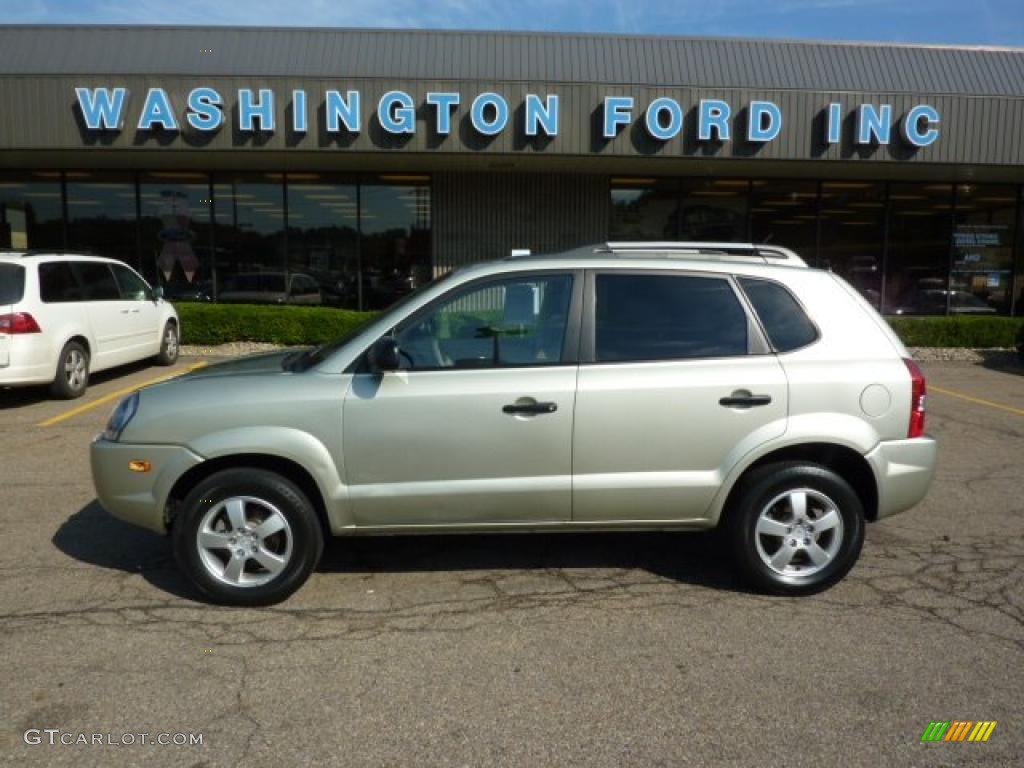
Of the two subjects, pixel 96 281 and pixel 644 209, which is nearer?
pixel 96 281

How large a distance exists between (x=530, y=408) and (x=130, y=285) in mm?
8790

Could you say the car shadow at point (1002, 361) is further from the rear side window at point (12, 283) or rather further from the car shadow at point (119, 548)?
the rear side window at point (12, 283)

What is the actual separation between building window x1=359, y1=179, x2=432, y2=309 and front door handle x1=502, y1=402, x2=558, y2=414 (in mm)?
12163

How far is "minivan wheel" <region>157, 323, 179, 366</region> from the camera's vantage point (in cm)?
1173

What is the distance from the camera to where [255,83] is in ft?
42.0

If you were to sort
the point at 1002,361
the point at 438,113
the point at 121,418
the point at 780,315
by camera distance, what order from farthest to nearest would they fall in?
1. the point at 1002,361
2. the point at 438,113
3. the point at 780,315
4. the point at 121,418

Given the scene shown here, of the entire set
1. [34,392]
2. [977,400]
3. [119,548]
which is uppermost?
[34,392]

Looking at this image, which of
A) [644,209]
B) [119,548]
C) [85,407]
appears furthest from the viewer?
[644,209]

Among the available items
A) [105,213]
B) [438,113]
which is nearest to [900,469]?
[438,113]

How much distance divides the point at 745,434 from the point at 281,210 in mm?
13396

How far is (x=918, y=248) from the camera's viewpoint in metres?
16.6

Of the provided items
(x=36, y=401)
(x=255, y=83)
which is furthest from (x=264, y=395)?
(x=255, y=83)

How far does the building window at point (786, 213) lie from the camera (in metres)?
16.1

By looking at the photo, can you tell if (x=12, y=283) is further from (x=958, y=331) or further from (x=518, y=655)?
(x=958, y=331)
